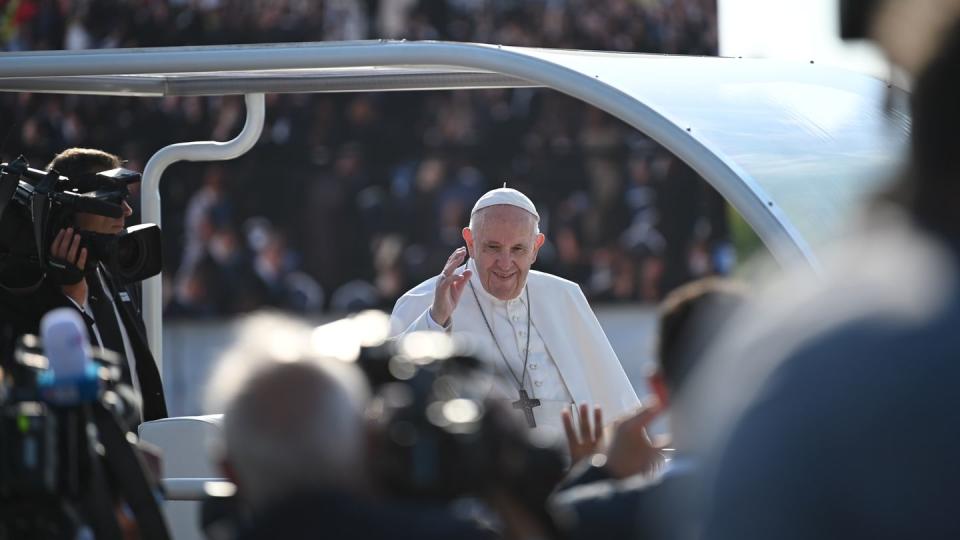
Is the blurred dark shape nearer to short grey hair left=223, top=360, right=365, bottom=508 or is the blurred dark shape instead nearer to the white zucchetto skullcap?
short grey hair left=223, top=360, right=365, bottom=508

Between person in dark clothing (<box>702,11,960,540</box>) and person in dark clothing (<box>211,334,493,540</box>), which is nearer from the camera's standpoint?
person in dark clothing (<box>702,11,960,540</box>)

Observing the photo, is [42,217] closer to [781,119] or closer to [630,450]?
[781,119]

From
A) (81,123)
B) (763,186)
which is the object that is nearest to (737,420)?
(763,186)

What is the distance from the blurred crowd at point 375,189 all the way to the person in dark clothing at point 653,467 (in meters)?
12.2

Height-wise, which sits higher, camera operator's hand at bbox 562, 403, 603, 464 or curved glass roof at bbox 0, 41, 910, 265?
curved glass roof at bbox 0, 41, 910, 265

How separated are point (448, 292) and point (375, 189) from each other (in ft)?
33.4

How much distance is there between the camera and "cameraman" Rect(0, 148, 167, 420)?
4594 millimetres

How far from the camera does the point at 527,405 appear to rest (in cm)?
529

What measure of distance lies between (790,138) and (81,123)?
12910 millimetres

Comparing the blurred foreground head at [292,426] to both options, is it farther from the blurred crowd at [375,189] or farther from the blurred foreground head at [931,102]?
the blurred crowd at [375,189]

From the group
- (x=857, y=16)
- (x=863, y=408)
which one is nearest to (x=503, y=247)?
(x=857, y=16)

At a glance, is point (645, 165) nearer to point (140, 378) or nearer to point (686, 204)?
point (686, 204)

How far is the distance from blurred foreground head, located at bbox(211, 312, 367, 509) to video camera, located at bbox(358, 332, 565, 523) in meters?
0.11

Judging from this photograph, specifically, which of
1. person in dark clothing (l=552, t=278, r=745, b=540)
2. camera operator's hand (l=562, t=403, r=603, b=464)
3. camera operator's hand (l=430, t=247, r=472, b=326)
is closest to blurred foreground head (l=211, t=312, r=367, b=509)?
person in dark clothing (l=552, t=278, r=745, b=540)
